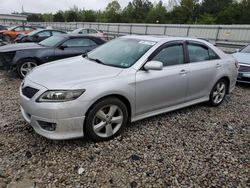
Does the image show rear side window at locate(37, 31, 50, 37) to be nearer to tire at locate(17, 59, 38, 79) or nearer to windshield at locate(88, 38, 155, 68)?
tire at locate(17, 59, 38, 79)

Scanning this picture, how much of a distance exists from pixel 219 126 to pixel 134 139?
5.39 feet

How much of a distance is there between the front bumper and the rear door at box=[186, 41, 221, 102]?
2.20 meters

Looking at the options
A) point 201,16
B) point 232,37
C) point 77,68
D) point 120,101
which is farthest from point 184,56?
point 201,16

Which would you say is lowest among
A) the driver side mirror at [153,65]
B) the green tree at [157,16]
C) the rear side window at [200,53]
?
the driver side mirror at [153,65]

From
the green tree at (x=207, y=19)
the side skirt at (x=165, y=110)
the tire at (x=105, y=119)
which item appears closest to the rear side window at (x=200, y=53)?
the side skirt at (x=165, y=110)

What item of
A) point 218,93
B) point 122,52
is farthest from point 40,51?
point 218,93

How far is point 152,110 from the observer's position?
4.08 m

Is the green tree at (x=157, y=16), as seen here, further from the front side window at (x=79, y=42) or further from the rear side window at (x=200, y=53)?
the rear side window at (x=200, y=53)

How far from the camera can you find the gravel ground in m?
2.89

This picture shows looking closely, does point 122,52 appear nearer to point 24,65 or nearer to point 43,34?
point 24,65

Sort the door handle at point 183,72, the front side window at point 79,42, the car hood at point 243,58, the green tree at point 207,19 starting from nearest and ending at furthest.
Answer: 1. the door handle at point 183,72
2. the car hood at point 243,58
3. the front side window at point 79,42
4. the green tree at point 207,19

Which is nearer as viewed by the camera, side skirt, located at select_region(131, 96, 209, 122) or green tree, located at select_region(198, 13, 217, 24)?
side skirt, located at select_region(131, 96, 209, 122)

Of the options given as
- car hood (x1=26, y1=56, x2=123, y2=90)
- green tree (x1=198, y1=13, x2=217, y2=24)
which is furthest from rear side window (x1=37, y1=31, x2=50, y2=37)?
green tree (x1=198, y1=13, x2=217, y2=24)

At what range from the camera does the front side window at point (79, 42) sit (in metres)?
7.93
